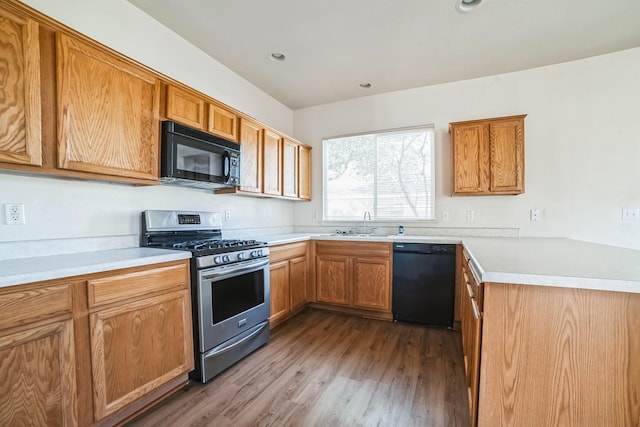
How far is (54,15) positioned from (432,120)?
343 centimetres

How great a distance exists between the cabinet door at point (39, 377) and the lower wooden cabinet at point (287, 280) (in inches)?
60.6

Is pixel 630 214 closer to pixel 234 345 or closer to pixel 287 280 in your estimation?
pixel 287 280

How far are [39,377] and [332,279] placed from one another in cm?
247

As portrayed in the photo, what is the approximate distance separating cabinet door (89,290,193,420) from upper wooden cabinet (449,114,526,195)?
114 inches

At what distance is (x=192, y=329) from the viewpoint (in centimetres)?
187

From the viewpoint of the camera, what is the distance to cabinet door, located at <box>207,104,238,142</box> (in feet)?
7.72

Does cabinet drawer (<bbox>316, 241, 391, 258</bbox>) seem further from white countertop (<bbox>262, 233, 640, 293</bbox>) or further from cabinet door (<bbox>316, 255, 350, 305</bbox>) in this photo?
white countertop (<bbox>262, 233, 640, 293</bbox>)

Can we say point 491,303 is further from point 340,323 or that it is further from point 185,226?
point 185,226

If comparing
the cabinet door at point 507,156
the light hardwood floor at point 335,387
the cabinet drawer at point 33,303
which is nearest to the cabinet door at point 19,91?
the cabinet drawer at point 33,303

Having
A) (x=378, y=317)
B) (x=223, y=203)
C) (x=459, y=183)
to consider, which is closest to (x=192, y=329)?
(x=223, y=203)

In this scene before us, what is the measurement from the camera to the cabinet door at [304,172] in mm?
3664

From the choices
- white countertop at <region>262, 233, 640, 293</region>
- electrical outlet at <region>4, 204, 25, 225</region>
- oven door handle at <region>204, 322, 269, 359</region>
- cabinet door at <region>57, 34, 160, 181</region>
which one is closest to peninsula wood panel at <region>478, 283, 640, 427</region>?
white countertop at <region>262, 233, 640, 293</region>

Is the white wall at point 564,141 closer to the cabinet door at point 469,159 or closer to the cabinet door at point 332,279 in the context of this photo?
the cabinet door at point 469,159

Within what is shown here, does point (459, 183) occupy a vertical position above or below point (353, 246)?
above
